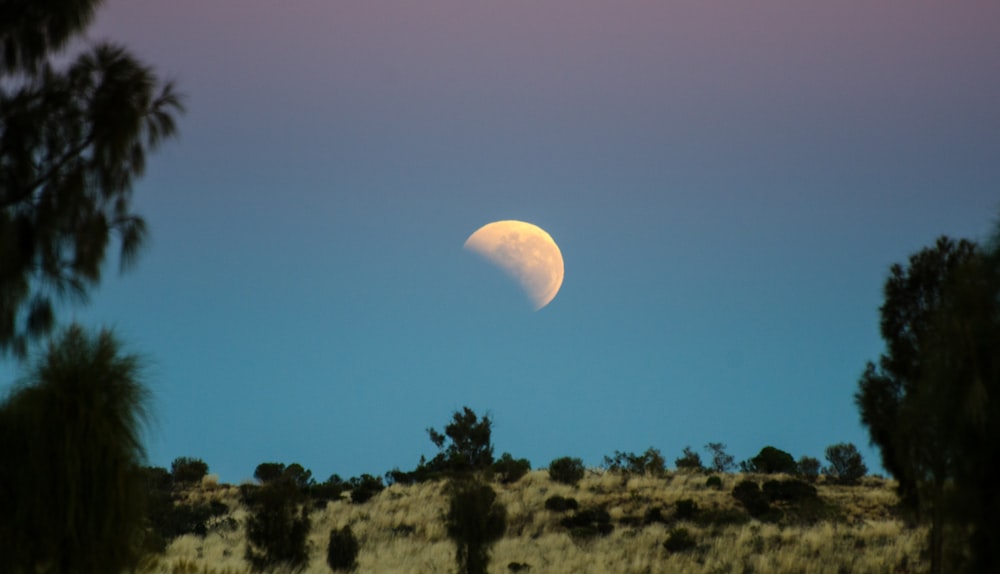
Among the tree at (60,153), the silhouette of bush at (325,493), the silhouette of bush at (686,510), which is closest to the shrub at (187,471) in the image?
the silhouette of bush at (325,493)

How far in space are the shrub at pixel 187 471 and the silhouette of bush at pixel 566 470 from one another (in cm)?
2297

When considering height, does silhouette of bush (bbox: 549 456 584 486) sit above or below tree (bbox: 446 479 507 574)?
above

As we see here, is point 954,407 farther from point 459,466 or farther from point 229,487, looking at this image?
point 229,487

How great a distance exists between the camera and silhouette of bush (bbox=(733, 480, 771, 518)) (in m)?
34.0

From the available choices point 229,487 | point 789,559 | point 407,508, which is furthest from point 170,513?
point 789,559

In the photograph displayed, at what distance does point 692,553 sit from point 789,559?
3.61 m

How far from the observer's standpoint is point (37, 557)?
1052 centimetres

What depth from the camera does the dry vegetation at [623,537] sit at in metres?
25.8

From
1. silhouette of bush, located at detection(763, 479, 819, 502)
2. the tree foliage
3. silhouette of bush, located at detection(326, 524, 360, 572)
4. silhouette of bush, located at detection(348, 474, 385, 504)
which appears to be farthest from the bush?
the tree foliage

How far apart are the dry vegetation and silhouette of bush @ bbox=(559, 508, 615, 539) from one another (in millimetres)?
355

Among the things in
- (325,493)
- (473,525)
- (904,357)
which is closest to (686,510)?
(473,525)

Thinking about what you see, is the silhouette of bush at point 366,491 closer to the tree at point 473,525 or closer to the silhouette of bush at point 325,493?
the silhouette of bush at point 325,493

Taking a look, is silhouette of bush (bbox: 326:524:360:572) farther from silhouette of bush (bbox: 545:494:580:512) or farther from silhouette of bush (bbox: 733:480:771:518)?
silhouette of bush (bbox: 733:480:771:518)

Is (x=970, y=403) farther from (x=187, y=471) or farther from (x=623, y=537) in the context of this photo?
(x=187, y=471)
